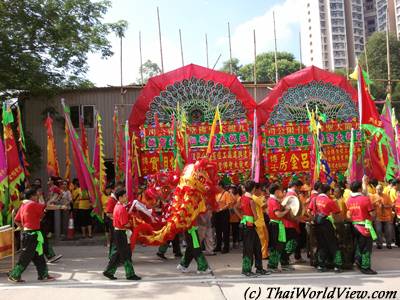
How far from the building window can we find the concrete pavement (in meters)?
6.69

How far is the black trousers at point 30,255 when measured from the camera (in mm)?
6555

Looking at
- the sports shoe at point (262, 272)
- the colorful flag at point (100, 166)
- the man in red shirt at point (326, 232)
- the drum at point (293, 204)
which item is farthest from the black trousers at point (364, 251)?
the colorful flag at point (100, 166)

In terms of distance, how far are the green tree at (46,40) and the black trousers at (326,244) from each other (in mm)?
8038

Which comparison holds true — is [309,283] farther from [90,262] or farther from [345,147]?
[345,147]

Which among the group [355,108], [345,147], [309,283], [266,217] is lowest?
[309,283]

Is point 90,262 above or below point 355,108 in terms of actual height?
below

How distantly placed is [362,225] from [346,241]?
1.84 ft

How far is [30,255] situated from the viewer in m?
6.59

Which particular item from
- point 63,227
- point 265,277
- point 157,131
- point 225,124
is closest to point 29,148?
point 63,227

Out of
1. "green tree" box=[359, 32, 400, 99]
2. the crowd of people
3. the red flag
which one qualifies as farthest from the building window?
"green tree" box=[359, 32, 400, 99]

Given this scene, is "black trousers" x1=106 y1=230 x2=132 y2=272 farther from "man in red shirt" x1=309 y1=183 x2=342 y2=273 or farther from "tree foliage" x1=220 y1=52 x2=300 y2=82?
"tree foliage" x1=220 y1=52 x2=300 y2=82

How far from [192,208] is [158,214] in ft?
3.66

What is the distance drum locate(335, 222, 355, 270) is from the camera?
7020 mm

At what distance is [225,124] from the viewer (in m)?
11.8
